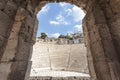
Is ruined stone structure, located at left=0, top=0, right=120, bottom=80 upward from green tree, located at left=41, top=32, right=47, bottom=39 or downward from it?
downward

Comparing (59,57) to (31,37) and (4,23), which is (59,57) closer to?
(31,37)

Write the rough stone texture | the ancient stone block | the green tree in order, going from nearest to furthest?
the ancient stone block → the rough stone texture → the green tree

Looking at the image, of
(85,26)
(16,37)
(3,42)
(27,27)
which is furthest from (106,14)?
(3,42)

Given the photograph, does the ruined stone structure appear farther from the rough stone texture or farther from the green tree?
the green tree

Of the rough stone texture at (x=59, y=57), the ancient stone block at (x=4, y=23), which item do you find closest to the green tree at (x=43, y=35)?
the rough stone texture at (x=59, y=57)

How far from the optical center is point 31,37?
9.34 ft

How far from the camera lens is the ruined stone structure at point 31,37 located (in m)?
2.25

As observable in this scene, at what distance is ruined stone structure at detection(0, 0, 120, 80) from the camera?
2.25 metres

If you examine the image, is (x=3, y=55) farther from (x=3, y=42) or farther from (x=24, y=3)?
(x=24, y=3)

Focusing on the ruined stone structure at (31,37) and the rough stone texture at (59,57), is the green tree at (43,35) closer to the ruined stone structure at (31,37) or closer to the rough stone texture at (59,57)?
the rough stone texture at (59,57)

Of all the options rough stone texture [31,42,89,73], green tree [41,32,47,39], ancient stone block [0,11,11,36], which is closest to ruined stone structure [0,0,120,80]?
ancient stone block [0,11,11,36]

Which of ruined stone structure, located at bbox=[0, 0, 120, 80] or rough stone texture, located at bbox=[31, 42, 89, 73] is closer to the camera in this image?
ruined stone structure, located at bbox=[0, 0, 120, 80]

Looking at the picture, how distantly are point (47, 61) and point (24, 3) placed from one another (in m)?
17.6

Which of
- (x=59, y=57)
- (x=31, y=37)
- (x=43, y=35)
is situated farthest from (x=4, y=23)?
(x=43, y=35)
